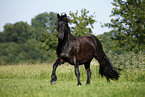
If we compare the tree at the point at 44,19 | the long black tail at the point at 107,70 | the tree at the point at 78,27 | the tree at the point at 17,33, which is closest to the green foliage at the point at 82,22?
the tree at the point at 78,27

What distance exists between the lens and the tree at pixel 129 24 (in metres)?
24.6

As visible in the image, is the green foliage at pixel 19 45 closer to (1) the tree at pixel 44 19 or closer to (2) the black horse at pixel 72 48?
(1) the tree at pixel 44 19

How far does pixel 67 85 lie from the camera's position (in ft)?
26.6

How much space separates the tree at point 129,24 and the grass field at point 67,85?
504 inches

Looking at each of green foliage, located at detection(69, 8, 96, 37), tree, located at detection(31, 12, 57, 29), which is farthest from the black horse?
tree, located at detection(31, 12, 57, 29)

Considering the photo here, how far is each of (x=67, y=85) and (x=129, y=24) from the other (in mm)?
19943

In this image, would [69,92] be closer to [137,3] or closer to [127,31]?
[127,31]

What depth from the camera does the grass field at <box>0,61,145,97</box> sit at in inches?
230

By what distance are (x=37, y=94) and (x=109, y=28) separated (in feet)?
74.8

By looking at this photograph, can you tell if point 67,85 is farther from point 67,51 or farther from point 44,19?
point 44,19

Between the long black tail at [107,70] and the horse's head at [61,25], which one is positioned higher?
the horse's head at [61,25]

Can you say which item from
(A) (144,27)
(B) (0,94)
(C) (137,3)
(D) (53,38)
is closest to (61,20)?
(B) (0,94)

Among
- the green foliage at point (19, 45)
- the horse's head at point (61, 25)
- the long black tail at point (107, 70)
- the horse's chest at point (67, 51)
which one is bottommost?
the green foliage at point (19, 45)

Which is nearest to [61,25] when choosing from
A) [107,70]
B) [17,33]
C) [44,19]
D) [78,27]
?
[107,70]
